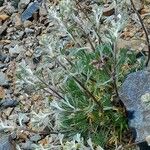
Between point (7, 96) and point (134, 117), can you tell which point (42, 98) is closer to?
point (7, 96)

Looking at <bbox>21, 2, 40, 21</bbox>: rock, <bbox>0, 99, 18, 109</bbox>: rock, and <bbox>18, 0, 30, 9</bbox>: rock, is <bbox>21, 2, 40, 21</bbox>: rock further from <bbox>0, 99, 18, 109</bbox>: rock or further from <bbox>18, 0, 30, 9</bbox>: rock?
<bbox>0, 99, 18, 109</bbox>: rock

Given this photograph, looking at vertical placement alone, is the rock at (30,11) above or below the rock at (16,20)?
above

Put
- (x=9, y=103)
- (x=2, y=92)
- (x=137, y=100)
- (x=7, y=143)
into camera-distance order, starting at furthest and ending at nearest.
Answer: (x=2, y=92), (x=9, y=103), (x=7, y=143), (x=137, y=100)

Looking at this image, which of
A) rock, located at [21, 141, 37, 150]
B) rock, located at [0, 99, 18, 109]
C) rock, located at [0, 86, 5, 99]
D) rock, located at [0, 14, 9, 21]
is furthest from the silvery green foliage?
rock, located at [0, 14, 9, 21]

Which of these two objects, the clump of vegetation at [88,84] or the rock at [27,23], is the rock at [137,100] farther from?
the rock at [27,23]

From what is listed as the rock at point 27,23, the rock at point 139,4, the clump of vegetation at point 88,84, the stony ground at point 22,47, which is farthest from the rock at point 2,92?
the rock at point 139,4

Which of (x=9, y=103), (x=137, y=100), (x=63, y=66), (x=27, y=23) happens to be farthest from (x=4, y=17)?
(x=137, y=100)

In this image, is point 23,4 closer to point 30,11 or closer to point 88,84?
point 30,11

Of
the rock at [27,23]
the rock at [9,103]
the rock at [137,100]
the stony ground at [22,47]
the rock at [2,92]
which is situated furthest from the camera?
the rock at [27,23]
